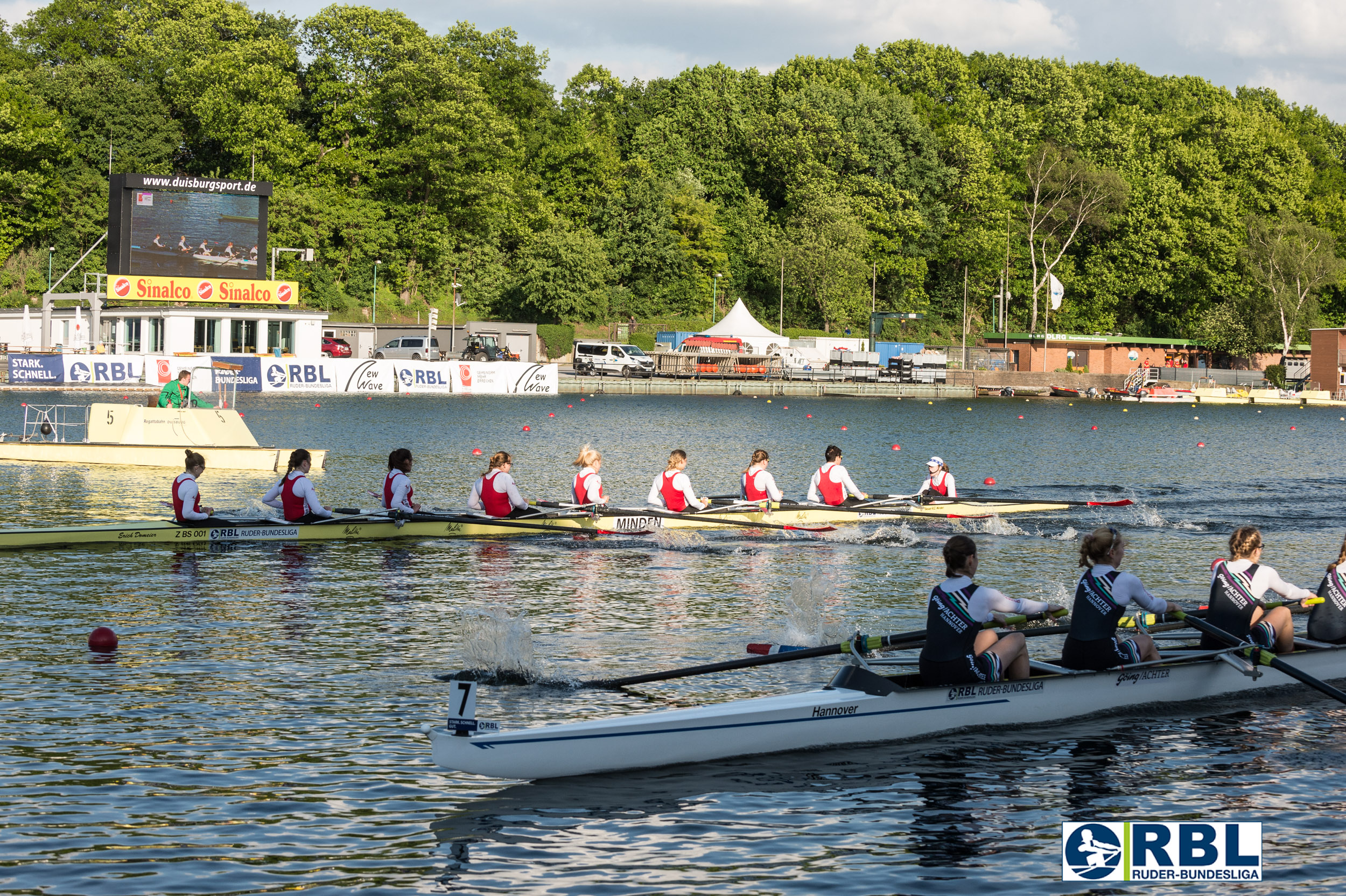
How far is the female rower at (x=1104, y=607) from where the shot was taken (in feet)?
35.6

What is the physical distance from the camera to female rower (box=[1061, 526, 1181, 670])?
10.8 metres

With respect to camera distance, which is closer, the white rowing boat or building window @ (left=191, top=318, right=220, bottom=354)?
the white rowing boat

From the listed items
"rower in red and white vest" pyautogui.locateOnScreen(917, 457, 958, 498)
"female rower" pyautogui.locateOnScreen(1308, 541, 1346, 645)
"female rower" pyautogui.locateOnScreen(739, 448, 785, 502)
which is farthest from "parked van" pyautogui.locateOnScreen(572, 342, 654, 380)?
"female rower" pyautogui.locateOnScreen(1308, 541, 1346, 645)

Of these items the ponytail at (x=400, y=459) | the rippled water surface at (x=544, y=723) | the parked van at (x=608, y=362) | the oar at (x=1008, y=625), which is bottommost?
the rippled water surface at (x=544, y=723)

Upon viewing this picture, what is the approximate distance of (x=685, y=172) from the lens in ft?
333

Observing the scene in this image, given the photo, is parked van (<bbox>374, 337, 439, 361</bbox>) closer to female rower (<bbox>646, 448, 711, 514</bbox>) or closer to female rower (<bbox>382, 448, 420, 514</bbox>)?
female rower (<bbox>382, 448, 420, 514</bbox>)

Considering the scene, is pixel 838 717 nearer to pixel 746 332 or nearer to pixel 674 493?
pixel 674 493

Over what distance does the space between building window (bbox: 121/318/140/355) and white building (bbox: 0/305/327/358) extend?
0.09ft

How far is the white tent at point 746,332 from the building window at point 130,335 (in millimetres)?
36048

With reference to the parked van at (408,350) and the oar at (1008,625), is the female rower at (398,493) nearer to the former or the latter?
the oar at (1008,625)

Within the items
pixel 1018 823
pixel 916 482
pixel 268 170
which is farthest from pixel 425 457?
pixel 268 170

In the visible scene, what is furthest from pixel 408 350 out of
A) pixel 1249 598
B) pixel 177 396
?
pixel 1249 598

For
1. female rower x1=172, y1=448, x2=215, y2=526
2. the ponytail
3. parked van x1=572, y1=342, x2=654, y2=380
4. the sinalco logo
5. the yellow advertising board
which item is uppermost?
the yellow advertising board

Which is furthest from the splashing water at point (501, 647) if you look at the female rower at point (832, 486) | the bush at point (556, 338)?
the bush at point (556, 338)
